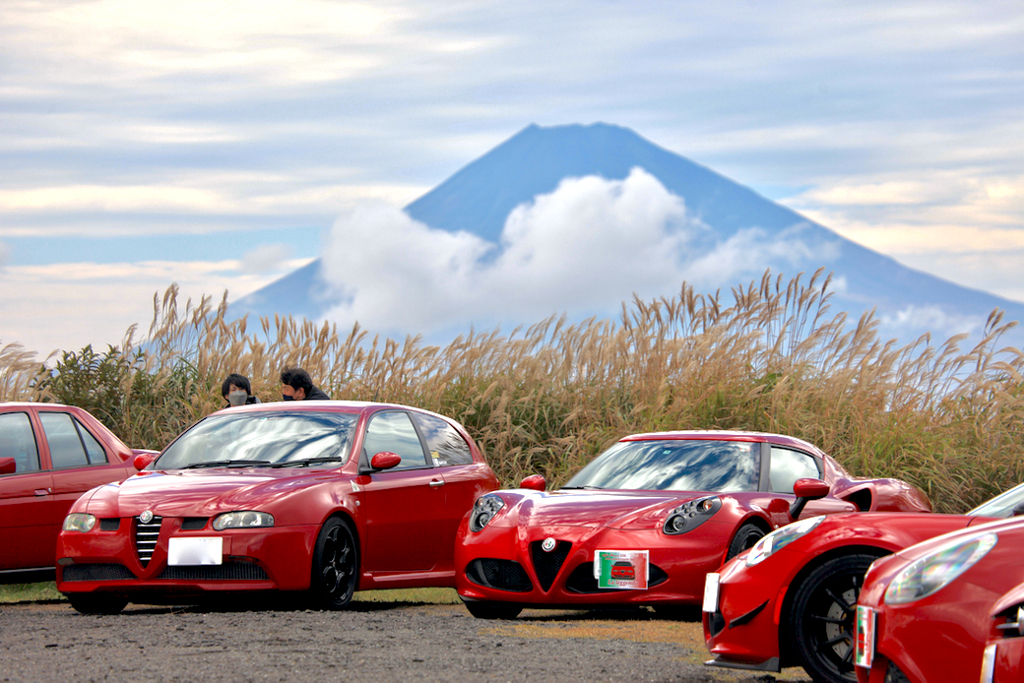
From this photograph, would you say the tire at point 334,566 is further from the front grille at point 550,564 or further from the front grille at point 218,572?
the front grille at point 550,564

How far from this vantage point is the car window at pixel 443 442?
10.5 meters

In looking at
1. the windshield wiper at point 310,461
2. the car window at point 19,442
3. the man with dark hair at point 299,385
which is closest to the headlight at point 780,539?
the windshield wiper at point 310,461

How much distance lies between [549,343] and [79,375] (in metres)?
5.90

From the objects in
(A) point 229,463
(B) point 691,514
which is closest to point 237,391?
(A) point 229,463

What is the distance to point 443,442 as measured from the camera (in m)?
10.7

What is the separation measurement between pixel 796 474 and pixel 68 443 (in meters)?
5.88

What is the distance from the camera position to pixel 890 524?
5.89 meters

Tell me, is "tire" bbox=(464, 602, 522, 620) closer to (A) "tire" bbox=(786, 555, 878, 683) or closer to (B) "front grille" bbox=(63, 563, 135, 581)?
(B) "front grille" bbox=(63, 563, 135, 581)

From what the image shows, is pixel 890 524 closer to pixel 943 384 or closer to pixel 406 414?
pixel 406 414

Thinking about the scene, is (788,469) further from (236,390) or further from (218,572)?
(236,390)

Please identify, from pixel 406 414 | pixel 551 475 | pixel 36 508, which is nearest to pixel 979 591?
pixel 406 414

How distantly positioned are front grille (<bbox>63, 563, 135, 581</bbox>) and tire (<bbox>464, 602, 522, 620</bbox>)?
89.7 inches

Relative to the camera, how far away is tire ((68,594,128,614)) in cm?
881

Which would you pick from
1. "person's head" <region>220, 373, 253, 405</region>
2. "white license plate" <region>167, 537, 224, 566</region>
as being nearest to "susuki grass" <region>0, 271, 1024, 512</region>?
"person's head" <region>220, 373, 253, 405</region>
